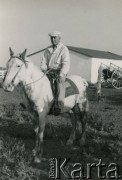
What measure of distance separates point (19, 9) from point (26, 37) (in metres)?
0.45

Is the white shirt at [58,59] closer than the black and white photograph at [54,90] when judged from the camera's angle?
No

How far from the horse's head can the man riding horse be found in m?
0.55

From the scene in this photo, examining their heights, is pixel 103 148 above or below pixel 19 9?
below

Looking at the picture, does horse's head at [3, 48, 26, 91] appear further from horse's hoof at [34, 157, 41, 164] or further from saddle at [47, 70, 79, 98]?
horse's hoof at [34, 157, 41, 164]

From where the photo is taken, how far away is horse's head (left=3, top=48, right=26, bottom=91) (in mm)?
3607

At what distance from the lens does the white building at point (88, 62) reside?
560 inches

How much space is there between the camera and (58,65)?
13.9 ft

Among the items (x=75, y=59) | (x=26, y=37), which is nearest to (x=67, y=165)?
(x=26, y=37)

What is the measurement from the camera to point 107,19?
438 centimetres

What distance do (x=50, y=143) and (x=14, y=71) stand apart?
4.66ft

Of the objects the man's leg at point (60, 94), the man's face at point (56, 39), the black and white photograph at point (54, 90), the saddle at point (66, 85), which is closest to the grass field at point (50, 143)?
the black and white photograph at point (54, 90)

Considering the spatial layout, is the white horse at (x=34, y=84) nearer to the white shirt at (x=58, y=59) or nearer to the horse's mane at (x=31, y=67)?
the horse's mane at (x=31, y=67)

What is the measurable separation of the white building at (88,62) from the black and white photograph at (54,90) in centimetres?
899

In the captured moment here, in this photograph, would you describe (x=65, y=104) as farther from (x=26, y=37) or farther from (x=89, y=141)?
(x=26, y=37)
